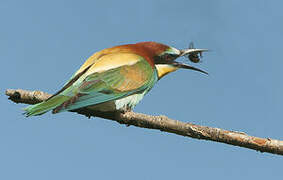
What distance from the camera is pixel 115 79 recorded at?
11.8 feet

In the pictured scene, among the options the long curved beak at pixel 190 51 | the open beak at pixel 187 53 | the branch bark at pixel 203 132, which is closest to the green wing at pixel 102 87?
the branch bark at pixel 203 132

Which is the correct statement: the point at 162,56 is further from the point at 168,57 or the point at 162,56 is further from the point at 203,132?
the point at 203,132

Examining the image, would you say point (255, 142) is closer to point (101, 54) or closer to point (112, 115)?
point (112, 115)

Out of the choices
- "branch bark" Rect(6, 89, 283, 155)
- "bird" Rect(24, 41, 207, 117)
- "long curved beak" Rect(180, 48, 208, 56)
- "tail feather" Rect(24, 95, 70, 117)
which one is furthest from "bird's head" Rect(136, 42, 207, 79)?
"tail feather" Rect(24, 95, 70, 117)

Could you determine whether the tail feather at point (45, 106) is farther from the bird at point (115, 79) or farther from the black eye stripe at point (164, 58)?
the black eye stripe at point (164, 58)

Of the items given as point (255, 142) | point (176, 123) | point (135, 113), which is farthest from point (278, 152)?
point (135, 113)

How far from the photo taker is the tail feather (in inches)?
121

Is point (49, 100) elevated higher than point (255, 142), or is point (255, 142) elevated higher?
point (49, 100)

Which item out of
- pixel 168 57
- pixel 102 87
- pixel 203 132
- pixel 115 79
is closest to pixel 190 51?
pixel 168 57

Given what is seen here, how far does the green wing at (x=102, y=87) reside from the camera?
3145 mm

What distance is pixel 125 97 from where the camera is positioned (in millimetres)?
3621

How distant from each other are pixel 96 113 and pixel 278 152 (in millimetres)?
1404

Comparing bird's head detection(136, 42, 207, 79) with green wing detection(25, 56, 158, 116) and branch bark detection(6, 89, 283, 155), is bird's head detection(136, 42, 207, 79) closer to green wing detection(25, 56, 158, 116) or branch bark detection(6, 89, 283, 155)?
green wing detection(25, 56, 158, 116)

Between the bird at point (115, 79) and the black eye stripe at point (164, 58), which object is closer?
the bird at point (115, 79)
